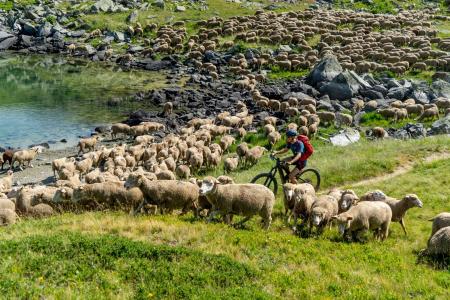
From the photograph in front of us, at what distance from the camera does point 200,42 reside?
73375 mm

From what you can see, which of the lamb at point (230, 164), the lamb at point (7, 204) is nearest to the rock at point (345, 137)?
the lamb at point (230, 164)

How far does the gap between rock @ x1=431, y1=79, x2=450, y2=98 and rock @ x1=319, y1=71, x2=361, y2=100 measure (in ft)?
22.3

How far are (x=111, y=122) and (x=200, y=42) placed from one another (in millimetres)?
32890

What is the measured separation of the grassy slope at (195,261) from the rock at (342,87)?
30123 mm

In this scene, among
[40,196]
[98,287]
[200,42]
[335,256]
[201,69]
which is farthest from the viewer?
[200,42]

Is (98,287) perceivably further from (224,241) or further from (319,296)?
(319,296)

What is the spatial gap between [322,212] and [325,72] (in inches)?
1440

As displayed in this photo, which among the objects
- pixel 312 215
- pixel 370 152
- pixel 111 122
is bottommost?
pixel 111 122

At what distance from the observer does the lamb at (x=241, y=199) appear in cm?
1619

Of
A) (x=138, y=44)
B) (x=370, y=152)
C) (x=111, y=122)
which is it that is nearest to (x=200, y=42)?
(x=138, y=44)

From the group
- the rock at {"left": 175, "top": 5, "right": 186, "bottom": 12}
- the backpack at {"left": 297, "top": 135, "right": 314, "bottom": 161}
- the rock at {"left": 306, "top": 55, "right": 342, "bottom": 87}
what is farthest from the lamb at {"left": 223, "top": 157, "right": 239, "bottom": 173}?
the rock at {"left": 175, "top": 5, "right": 186, "bottom": 12}

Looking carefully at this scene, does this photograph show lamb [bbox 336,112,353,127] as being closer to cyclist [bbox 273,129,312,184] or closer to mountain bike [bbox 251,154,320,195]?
mountain bike [bbox 251,154,320,195]

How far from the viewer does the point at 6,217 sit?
57.2ft

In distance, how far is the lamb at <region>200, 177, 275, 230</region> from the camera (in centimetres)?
1619
